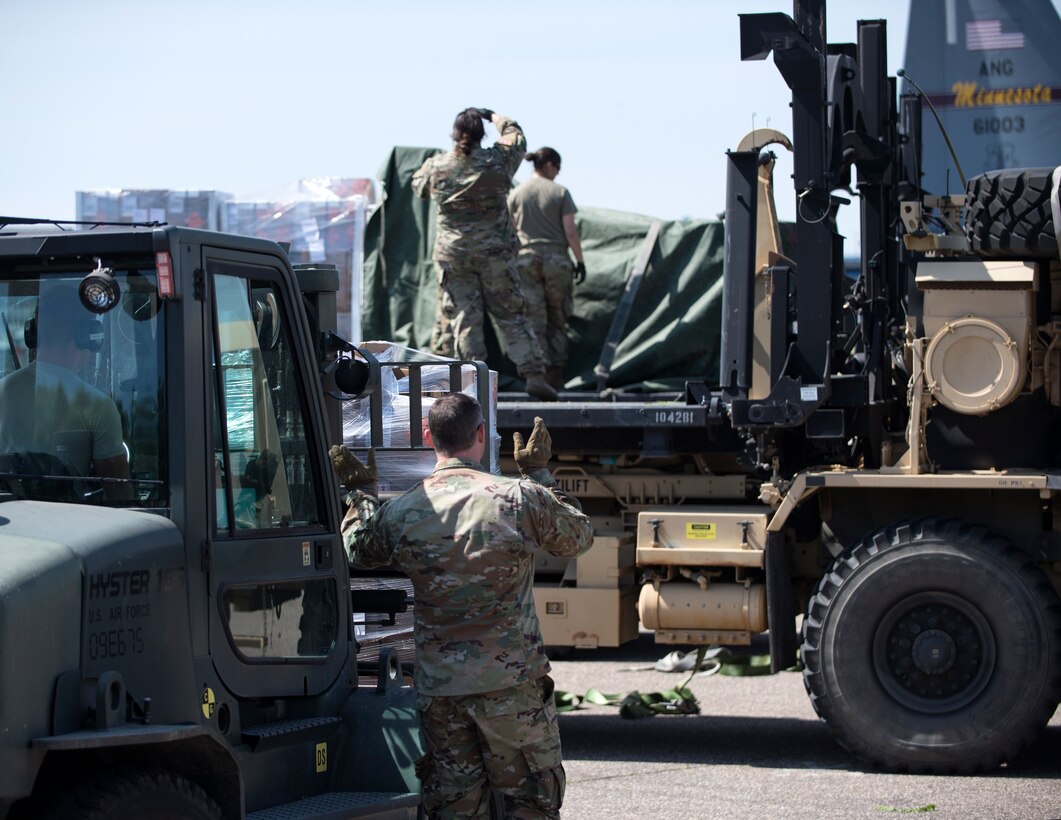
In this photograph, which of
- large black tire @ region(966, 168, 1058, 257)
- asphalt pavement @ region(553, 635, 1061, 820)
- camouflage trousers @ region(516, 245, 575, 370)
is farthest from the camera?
camouflage trousers @ region(516, 245, 575, 370)

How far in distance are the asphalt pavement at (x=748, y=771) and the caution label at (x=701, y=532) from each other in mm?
1204

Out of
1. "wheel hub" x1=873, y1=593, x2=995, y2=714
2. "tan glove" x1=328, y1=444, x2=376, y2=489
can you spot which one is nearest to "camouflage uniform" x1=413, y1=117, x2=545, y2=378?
"wheel hub" x1=873, y1=593, x2=995, y2=714

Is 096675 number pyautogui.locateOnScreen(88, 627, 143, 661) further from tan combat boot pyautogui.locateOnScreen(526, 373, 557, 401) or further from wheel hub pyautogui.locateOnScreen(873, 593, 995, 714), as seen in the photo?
tan combat boot pyautogui.locateOnScreen(526, 373, 557, 401)

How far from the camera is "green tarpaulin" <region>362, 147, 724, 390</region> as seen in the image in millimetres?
10523

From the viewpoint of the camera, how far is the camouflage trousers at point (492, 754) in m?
4.73

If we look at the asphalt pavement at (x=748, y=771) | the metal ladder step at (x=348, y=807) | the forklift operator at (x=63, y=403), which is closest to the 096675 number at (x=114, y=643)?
the forklift operator at (x=63, y=403)

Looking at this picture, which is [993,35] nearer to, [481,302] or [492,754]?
[481,302]

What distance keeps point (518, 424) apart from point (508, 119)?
2.25 meters

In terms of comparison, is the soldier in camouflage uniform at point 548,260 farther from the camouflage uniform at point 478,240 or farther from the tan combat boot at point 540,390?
the tan combat boot at point 540,390

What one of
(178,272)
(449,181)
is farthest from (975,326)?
(178,272)

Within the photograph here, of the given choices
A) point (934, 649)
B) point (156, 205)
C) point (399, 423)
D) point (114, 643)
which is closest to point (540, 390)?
point (399, 423)

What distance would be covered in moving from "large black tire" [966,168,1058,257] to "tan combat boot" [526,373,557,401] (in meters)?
2.92

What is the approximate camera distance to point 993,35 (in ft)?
43.2

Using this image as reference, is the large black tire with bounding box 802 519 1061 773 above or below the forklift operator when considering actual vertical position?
below
